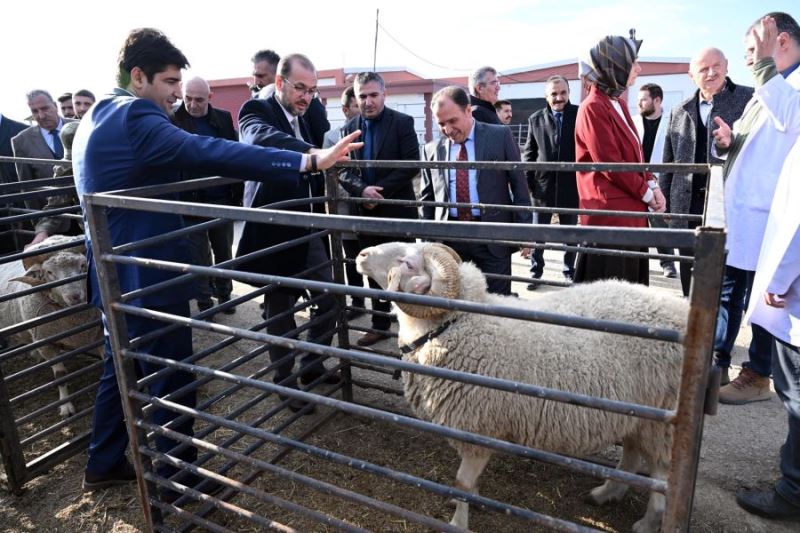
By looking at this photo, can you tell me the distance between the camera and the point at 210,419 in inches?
79.5

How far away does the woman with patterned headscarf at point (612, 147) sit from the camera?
10.3ft

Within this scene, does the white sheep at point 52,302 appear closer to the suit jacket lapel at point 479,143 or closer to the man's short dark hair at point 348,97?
the suit jacket lapel at point 479,143

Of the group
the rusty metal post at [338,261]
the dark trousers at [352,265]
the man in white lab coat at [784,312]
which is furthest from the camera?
the dark trousers at [352,265]

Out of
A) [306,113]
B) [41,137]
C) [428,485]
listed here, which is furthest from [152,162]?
[41,137]

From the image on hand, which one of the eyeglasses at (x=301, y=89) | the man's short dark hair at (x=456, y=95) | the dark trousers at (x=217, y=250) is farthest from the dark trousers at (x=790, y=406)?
the dark trousers at (x=217, y=250)

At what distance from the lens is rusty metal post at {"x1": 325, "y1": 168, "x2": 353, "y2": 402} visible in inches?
132

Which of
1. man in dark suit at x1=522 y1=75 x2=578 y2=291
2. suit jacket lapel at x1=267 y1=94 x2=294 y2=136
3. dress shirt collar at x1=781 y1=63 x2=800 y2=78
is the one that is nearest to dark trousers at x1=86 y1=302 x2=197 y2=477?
suit jacket lapel at x1=267 y1=94 x2=294 y2=136

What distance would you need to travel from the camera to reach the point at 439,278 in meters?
2.32

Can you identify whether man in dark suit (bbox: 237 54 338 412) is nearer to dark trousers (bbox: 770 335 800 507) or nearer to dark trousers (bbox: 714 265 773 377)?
dark trousers (bbox: 770 335 800 507)

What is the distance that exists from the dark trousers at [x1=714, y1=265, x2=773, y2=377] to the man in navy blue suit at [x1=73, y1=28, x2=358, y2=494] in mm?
2920

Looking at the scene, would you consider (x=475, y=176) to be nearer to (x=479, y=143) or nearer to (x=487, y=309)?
(x=479, y=143)

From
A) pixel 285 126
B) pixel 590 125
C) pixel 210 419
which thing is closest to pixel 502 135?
pixel 590 125

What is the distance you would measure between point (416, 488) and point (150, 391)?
1.51 meters

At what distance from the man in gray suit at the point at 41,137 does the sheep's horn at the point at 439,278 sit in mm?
5535
